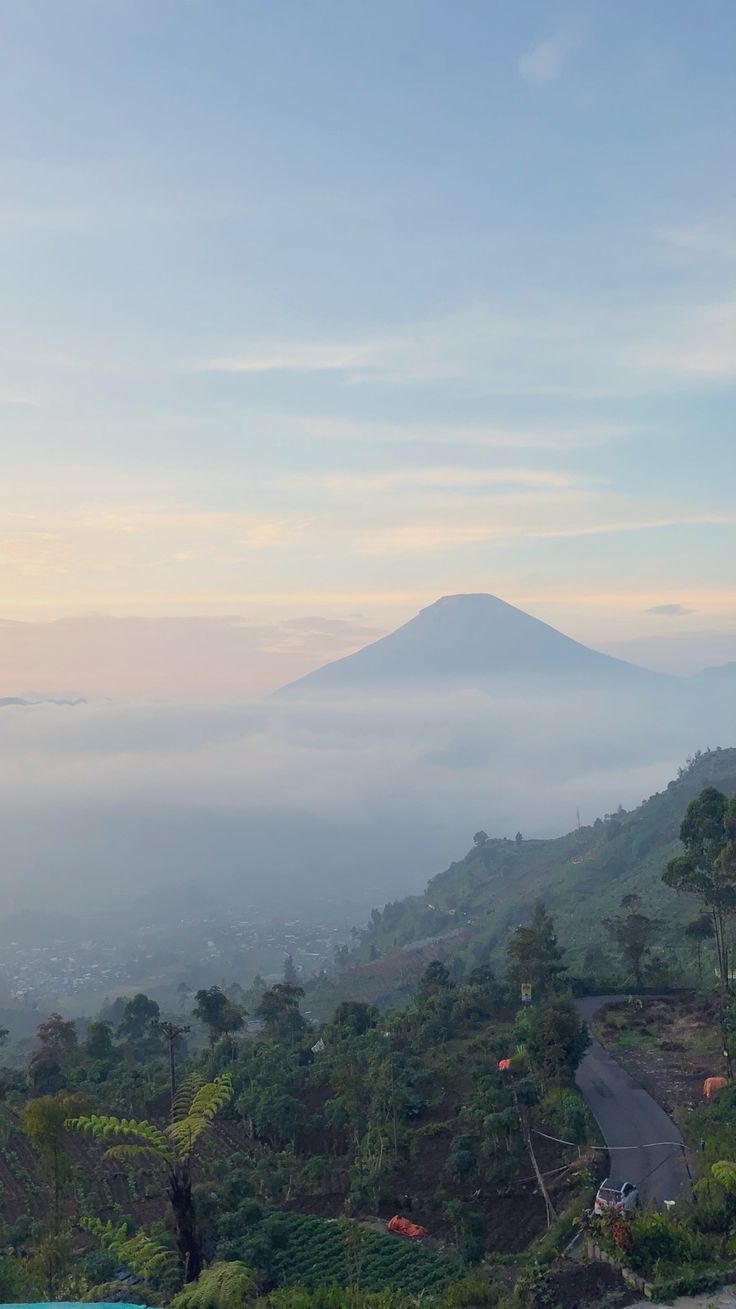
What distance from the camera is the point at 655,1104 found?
55.5 ft

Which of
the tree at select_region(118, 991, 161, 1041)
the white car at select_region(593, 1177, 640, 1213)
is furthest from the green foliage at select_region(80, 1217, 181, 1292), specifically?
the tree at select_region(118, 991, 161, 1041)

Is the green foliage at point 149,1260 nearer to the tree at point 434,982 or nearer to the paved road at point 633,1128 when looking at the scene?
the paved road at point 633,1128

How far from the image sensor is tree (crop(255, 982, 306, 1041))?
2736cm

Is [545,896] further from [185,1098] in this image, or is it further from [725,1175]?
[725,1175]

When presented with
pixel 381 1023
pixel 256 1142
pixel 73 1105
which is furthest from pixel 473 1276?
pixel 381 1023

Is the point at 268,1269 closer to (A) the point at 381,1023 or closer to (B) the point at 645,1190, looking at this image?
(B) the point at 645,1190

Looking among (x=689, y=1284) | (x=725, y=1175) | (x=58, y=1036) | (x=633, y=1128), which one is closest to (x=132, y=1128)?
(x=689, y=1284)

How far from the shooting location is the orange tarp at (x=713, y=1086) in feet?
54.3

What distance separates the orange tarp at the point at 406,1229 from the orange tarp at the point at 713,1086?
616 centimetres

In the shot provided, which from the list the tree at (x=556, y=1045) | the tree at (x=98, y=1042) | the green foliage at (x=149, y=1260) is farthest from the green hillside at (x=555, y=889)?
the green foliage at (x=149, y=1260)

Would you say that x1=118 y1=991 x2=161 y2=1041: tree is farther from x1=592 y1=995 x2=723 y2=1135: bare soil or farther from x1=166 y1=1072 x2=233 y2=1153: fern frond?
x1=166 y1=1072 x2=233 y2=1153: fern frond

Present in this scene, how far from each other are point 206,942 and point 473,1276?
102080 mm

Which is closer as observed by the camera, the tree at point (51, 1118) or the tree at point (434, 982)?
the tree at point (51, 1118)

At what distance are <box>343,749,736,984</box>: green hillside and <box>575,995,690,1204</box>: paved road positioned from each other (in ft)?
52.8
